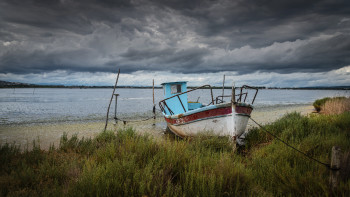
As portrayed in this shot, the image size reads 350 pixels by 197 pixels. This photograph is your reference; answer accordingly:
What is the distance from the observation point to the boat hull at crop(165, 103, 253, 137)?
7.12 meters

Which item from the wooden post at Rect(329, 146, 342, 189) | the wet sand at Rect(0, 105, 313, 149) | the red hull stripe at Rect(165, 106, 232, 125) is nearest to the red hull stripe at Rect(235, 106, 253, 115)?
the red hull stripe at Rect(165, 106, 232, 125)

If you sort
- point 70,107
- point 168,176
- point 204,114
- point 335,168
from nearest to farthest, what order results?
point 335,168
point 168,176
point 204,114
point 70,107

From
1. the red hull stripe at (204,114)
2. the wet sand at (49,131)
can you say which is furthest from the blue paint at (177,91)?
the red hull stripe at (204,114)

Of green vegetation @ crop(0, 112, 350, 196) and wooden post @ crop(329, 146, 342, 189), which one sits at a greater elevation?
wooden post @ crop(329, 146, 342, 189)

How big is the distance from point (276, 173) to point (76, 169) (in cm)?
399

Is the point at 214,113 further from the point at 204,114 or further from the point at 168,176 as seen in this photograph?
the point at 168,176

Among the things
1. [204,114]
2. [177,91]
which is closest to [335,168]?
[204,114]

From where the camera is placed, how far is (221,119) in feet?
24.3

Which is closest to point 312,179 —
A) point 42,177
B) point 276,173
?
point 276,173

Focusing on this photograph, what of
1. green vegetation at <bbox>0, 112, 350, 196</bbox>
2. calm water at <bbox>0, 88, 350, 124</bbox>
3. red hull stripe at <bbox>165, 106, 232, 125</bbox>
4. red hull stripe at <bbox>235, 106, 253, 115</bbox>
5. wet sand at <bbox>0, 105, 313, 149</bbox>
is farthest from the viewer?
calm water at <bbox>0, 88, 350, 124</bbox>

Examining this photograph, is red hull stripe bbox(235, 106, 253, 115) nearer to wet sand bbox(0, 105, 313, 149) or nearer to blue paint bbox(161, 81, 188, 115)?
wet sand bbox(0, 105, 313, 149)

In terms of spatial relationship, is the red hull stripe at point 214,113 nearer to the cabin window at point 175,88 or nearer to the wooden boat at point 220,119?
the wooden boat at point 220,119

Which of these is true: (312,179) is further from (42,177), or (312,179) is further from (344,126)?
(344,126)

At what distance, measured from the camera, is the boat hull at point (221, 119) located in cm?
712
